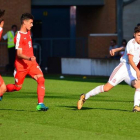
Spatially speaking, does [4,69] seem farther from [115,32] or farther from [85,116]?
[85,116]

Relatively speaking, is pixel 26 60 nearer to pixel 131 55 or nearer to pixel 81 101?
pixel 81 101

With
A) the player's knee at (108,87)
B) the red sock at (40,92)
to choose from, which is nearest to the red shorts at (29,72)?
the red sock at (40,92)

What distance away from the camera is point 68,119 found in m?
11.5

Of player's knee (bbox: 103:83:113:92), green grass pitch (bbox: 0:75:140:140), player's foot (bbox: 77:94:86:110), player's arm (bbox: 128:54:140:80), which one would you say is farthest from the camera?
player's foot (bbox: 77:94:86:110)

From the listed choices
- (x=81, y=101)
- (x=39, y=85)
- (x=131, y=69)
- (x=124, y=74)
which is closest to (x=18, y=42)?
(x=39, y=85)

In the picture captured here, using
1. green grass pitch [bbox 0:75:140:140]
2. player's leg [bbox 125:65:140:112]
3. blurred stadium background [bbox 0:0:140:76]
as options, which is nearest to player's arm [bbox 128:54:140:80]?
player's leg [bbox 125:65:140:112]

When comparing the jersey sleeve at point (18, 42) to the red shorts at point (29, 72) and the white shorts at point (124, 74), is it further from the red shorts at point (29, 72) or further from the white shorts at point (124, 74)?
the white shorts at point (124, 74)

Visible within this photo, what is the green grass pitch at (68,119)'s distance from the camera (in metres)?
9.61

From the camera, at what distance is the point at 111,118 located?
38.1ft

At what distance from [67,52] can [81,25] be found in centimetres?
305

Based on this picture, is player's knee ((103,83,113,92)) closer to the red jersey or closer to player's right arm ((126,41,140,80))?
player's right arm ((126,41,140,80))

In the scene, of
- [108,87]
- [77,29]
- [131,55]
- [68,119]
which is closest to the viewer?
[68,119]

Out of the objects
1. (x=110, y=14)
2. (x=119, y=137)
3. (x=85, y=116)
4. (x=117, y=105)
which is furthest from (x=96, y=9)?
(x=119, y=137)

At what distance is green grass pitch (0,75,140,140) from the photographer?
378 inches
